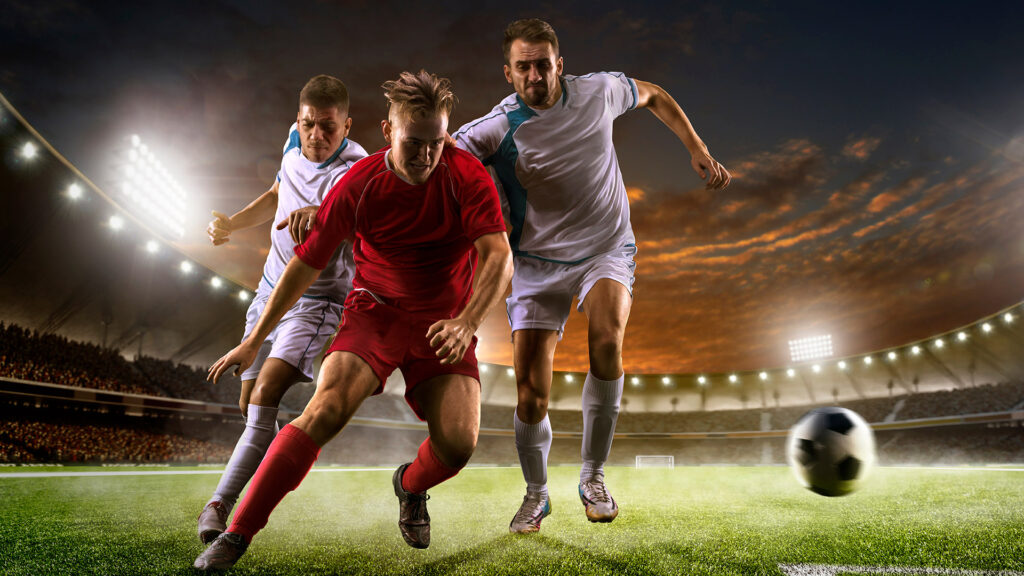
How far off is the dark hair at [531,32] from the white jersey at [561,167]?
1.25ft

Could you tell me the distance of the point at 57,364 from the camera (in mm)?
19844

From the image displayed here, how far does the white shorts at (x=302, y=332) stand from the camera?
3717mm

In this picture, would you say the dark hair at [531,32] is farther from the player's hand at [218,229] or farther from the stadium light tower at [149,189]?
the stadium light tower at [149,189]

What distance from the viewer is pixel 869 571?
2406 millimetres

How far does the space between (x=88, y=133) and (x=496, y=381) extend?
2889cm

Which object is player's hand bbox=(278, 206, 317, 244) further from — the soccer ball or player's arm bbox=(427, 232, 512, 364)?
the soccer ball

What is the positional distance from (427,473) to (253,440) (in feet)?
3.80

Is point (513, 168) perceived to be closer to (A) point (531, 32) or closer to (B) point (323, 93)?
(A) point (531, 32)

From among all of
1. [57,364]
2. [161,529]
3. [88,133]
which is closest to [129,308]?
[57,364]

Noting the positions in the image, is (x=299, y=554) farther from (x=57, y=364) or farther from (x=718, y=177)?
(x=57, y=364)

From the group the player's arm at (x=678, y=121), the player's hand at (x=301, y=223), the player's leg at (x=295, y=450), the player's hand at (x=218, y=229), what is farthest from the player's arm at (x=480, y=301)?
the player's hand at (x=218, y=229)

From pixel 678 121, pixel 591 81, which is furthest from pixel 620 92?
pixel 678 121

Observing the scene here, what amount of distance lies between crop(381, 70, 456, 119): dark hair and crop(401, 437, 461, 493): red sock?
1767mm

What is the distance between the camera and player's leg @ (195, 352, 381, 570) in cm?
229
